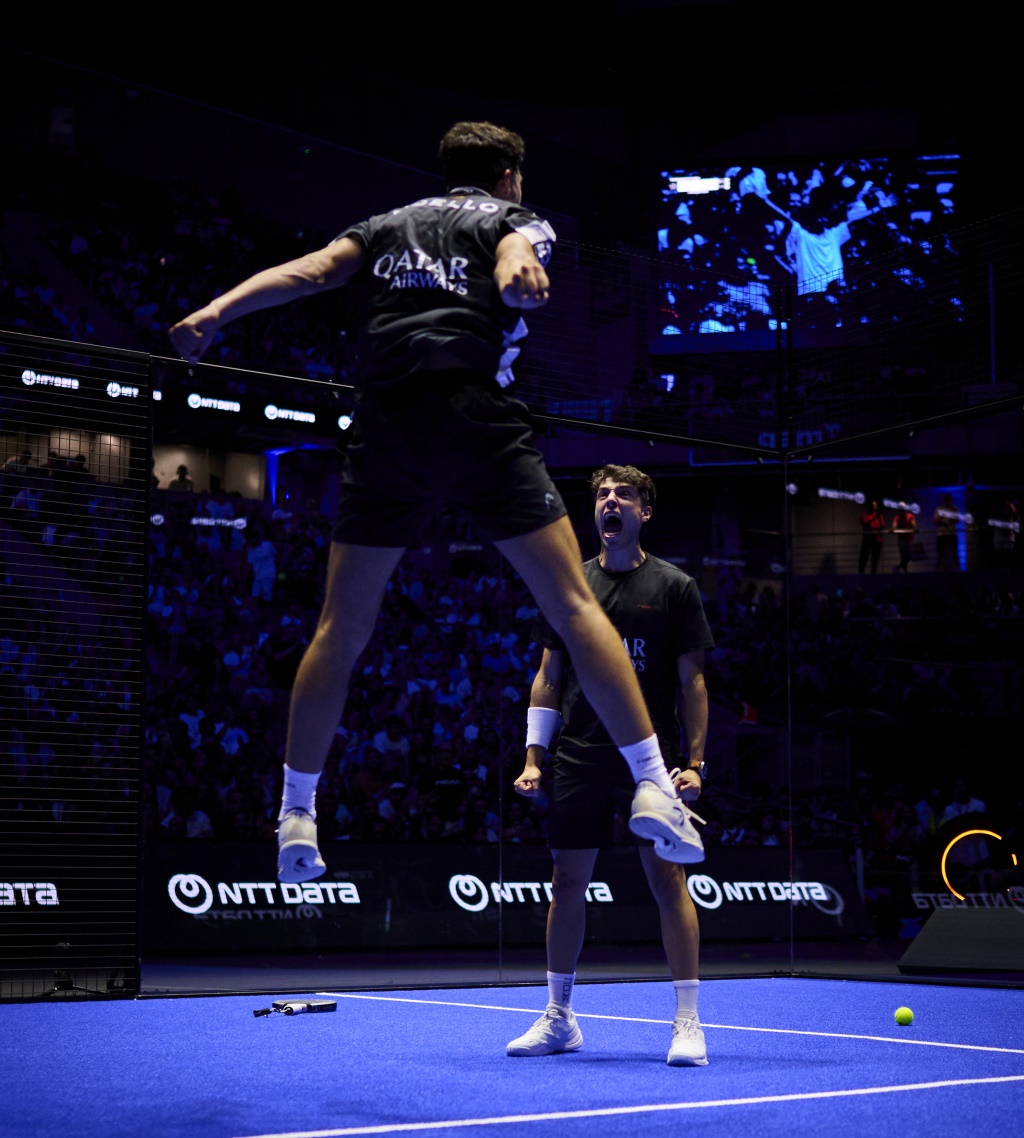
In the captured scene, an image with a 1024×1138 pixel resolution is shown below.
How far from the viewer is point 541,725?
4.62 m

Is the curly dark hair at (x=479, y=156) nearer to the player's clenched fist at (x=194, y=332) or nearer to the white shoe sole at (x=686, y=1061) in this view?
the player's clenched fist at (x=194, y=332)

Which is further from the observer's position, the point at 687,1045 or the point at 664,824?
the point at 687,1045

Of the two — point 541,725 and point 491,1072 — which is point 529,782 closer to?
point 541,725

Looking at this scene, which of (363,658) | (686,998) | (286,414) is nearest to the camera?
(686,998)

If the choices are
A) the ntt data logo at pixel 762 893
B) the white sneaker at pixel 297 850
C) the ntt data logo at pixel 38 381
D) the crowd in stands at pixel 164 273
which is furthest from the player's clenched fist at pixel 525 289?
the crowd in stands at pixel 164 273

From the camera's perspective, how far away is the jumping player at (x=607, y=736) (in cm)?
431

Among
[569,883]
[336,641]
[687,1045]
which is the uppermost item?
[336,641]

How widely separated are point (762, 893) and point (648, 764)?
21.1 ft

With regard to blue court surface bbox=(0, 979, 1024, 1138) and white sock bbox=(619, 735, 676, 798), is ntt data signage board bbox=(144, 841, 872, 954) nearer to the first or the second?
blue court surface bbox=(0, 979, 1024, 1138)

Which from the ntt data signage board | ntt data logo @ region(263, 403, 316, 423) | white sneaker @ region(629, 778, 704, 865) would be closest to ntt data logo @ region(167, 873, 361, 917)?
the ntt data signage board

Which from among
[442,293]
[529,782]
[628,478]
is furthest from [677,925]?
[442,293]

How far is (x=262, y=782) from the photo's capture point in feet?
36.1

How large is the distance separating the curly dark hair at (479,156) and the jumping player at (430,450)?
0.11m

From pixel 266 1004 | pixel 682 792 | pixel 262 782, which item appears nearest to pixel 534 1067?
pixel 682 792
